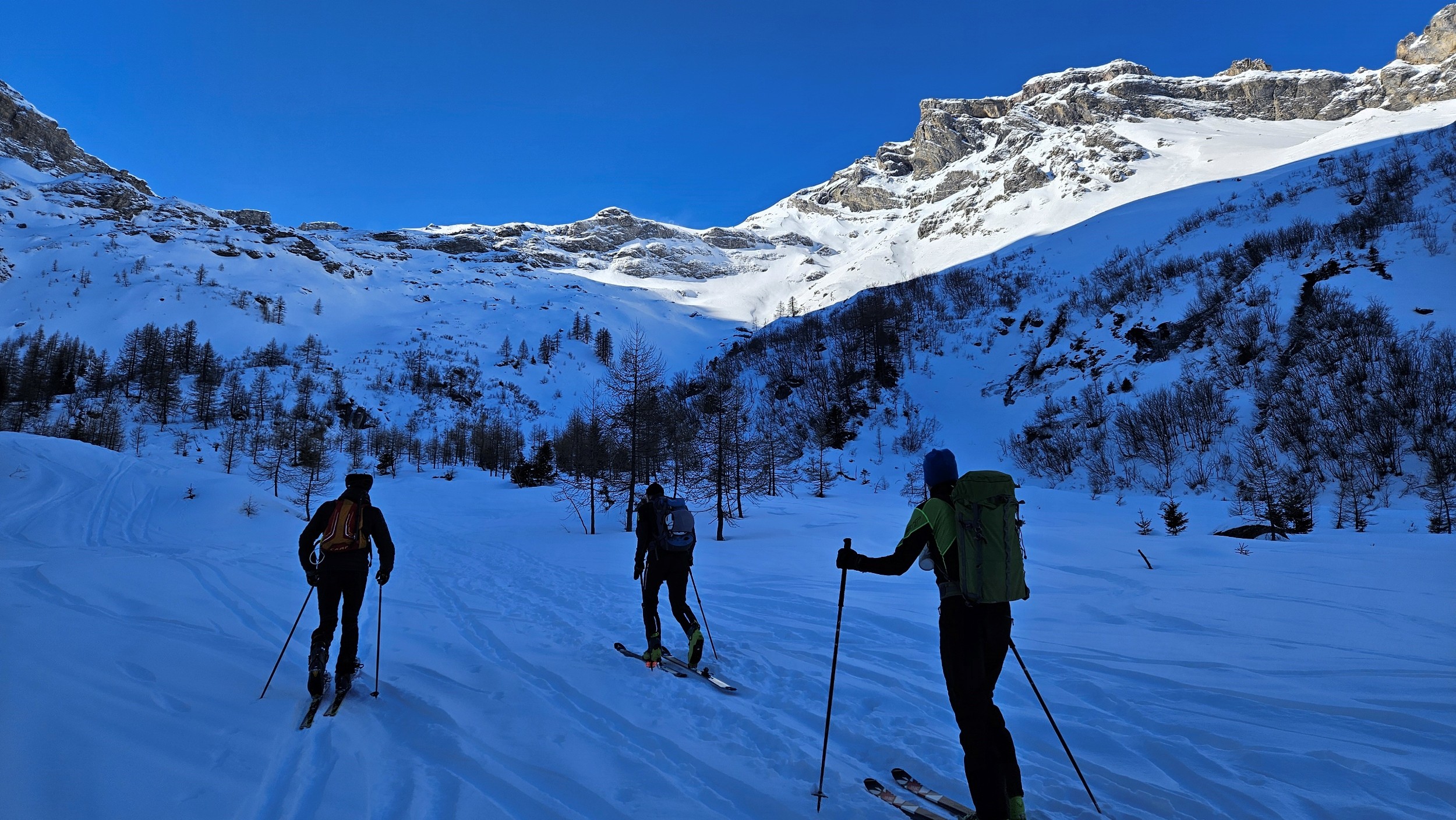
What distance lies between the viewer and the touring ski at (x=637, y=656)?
5.78 m

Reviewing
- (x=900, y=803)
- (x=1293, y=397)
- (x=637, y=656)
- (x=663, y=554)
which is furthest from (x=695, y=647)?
(x=1293, y=397)

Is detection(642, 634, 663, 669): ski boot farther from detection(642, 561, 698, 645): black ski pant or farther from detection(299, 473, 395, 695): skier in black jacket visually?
detection(299, 473, 395, 695): skier in black jacket

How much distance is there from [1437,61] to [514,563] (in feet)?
460

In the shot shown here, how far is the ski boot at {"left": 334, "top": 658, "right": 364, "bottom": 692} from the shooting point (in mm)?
4805

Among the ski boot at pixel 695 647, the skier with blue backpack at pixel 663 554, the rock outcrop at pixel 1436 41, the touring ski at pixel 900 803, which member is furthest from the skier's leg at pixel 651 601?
the rock outcrop at pixel 1436 41

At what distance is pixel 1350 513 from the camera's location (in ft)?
51.1

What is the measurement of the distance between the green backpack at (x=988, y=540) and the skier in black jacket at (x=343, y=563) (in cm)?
463

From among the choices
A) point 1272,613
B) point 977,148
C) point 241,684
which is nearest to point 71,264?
point 241,684

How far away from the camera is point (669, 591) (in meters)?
6.17

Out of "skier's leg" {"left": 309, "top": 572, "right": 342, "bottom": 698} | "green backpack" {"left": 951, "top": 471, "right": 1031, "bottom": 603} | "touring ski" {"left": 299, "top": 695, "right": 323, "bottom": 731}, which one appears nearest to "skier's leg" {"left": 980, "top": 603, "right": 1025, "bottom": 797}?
"green backpack" {"left": 951, "top": 471, "right": 1031, "bottom": 603}

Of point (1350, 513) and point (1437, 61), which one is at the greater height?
point (1437, 61)

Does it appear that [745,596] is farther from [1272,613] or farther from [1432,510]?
[1432,510]

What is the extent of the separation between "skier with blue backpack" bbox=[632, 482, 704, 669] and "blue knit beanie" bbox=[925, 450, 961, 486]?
133 inches

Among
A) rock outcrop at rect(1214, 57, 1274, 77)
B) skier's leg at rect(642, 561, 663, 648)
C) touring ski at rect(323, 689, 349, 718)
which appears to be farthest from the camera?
rock outcrop at rect(1214, 57, 1274, 77)
